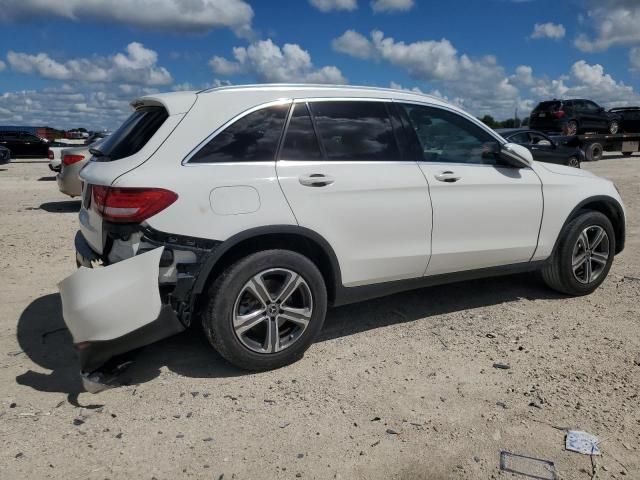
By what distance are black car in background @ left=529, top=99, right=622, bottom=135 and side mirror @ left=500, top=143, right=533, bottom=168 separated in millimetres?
19985

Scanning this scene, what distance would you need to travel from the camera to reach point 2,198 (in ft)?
39.8

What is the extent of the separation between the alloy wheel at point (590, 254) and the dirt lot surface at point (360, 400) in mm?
236

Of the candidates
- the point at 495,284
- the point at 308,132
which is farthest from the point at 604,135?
the point at 308,132

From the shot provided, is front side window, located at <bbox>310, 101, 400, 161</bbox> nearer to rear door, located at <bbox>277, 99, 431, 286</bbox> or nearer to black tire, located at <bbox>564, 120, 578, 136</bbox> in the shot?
rear door, located at <bbox>277, 99, 431, 286</bbox>

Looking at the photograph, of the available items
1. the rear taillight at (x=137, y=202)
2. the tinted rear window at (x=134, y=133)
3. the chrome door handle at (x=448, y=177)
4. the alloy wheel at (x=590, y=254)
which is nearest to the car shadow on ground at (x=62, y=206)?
the tinted rear window at (x=134, y=133)

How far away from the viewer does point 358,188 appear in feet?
12.5

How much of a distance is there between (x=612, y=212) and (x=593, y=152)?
19.7 metres

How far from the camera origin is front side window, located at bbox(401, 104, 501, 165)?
4.24 meters

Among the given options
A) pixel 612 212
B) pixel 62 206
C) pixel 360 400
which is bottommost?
pixel 360 400

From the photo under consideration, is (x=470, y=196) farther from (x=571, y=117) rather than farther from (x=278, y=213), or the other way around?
(x=571, y=117)

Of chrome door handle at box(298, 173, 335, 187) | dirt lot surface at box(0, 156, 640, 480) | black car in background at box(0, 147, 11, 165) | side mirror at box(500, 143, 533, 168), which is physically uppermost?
side mirror at box(500, 143, 533, 168)

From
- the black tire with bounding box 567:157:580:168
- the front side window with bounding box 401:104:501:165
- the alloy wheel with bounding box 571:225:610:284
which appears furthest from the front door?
the black tire with bounding box 567:157:580:168

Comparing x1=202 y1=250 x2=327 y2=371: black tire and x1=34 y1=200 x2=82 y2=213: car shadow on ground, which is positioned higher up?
x1=202 y1=250 x2=327 y2=371: black tire

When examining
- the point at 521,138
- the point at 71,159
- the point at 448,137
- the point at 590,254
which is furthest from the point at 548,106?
the point at 448,137
